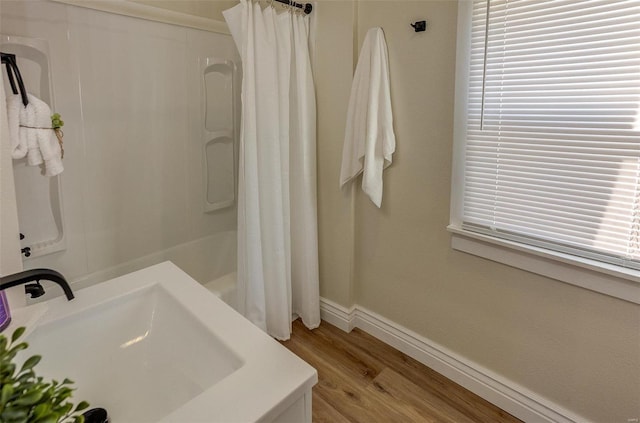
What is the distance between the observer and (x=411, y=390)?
5.95ft

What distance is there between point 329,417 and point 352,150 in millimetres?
1290

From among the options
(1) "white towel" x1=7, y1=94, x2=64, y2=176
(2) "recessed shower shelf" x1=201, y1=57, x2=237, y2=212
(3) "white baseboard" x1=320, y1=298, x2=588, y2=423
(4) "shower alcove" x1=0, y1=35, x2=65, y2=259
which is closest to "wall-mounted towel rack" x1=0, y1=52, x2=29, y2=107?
(1) "white towel" x1=7, y1=94, x2=64, y2=176

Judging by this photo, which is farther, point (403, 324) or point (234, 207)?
point (234, 207)

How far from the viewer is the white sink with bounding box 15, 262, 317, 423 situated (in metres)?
0.74

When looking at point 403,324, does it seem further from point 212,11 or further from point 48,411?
point 212,11

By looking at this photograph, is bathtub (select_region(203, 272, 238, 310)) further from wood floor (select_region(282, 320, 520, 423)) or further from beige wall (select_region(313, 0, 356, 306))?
beige wall (select_region(313, 0, 356, 306))

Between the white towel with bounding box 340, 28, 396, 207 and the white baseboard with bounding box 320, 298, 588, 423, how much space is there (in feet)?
2.49

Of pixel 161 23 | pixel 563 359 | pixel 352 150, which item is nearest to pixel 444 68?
pixel 352 150

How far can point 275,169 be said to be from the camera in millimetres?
1939

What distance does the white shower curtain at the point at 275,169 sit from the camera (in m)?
1.79

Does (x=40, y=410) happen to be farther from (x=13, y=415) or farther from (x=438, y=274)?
(x=438, y=274)

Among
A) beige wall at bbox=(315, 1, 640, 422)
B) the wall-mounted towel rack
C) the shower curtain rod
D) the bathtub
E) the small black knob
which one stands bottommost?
the bathtub

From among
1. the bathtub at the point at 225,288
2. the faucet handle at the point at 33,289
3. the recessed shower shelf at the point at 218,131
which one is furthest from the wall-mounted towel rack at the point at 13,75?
the bathtub at the point at 225,288

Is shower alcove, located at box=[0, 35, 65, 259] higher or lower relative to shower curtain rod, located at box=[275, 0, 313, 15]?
lower
